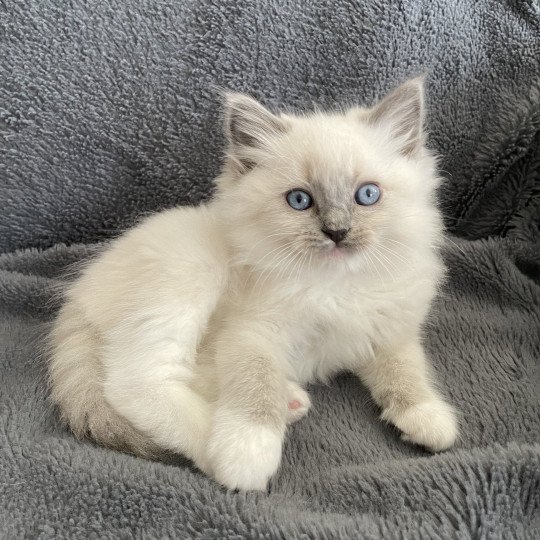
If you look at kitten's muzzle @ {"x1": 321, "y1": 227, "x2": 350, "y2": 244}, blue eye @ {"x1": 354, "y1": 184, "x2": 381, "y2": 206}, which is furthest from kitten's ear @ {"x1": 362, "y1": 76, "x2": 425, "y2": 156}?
kitten's muzzle @ {"x1": 321, "y1": 227, "x2": 350, "y2": 244}

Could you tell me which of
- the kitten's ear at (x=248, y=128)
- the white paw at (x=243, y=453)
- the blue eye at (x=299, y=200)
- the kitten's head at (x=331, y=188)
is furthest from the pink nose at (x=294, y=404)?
the kitten's ear at (x=248, y=128)

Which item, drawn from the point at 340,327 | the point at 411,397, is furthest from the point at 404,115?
the point at 411,397

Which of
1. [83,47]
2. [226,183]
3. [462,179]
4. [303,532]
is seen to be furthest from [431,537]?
[83,47]

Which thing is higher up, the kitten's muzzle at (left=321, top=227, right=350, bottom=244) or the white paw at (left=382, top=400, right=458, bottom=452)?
the kitten's muzzle at (left=321, top=227, right=350, bottom=244)

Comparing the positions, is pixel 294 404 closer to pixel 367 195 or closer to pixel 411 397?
pixel 411 397

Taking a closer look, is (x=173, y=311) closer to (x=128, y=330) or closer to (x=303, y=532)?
(x=128, y=330)

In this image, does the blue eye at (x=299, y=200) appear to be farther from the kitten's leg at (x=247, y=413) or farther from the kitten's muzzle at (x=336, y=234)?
the kitten's leg at (x=247, y=413)

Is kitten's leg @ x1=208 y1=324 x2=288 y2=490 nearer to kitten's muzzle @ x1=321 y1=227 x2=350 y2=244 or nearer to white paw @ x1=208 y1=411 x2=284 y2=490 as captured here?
white paw @ x1=208 y1=411 x2=284 y2=490
